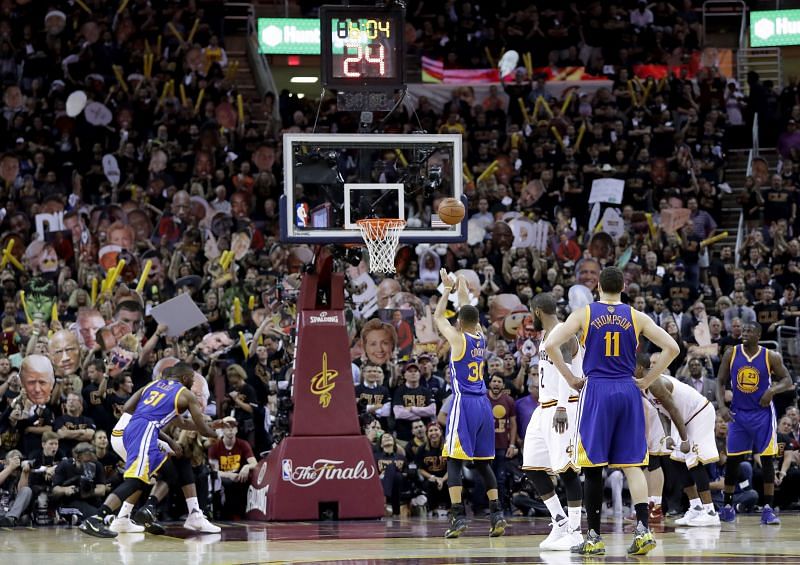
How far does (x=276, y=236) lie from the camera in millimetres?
21844

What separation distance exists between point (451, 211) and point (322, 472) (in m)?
3.38

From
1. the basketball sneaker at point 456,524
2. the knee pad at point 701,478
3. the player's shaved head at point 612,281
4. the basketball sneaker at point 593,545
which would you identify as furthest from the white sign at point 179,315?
the basketball sneaker at point 593,545

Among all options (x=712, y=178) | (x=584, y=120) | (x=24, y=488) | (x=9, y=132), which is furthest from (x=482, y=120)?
(x=24, y=488)

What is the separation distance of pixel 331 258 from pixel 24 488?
4.22 m

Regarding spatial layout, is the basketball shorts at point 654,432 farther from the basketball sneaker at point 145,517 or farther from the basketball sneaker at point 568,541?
the basketball sneaker at point 145,517

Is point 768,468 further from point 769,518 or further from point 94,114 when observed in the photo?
point 94,114

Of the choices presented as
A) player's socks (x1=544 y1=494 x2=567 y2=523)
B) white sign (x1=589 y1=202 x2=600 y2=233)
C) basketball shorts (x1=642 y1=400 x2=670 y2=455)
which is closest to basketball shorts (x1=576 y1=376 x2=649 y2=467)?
player's socks (x1=544 y1=494 x2=567 y2=523)

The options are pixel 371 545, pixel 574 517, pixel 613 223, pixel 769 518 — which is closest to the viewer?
pixel 574 517

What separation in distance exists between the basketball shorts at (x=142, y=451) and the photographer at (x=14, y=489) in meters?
2.29

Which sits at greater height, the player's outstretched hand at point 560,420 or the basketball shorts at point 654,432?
the player's outstretched hand at point 560,420

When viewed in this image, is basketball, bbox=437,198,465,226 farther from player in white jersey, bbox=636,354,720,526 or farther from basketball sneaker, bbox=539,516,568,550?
basketball sneaker, bbox=539,516,568,550

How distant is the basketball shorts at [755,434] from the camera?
1528 cm

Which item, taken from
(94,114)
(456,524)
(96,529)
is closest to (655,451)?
(456,524)

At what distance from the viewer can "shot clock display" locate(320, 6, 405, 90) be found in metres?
14.8
